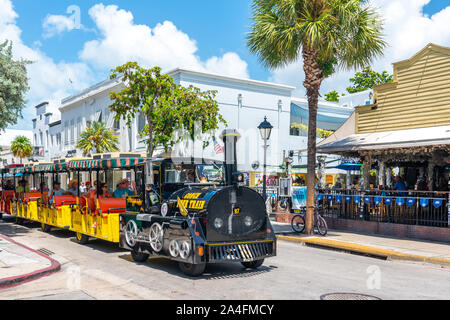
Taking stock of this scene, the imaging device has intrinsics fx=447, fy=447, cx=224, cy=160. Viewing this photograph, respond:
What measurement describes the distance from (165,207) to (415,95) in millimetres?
11331

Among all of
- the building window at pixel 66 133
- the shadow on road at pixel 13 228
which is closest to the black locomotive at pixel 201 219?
the shadow on road at pixel 13 228

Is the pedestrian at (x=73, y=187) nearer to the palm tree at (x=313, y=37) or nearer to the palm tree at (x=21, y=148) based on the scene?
the palm tree at (x=313, y=37)

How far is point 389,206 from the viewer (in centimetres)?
1516

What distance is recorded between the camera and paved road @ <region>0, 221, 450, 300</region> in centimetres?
722

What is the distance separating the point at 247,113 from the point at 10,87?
2078 cm

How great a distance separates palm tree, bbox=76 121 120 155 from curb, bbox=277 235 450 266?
23.1m

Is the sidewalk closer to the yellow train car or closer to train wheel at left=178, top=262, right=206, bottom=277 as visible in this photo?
train wheel at left=178, top=262, right=206, bottom=277

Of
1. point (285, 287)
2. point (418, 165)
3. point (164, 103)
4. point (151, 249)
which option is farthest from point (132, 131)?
point (285, 287)

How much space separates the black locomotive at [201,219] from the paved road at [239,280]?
43cm

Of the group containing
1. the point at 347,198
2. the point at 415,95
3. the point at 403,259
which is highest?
the point at 415,95

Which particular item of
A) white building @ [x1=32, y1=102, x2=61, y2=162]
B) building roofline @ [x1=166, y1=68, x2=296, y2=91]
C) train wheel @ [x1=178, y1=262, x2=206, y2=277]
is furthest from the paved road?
white building @ [x1=32, y1=102, x2=61, y2=162]

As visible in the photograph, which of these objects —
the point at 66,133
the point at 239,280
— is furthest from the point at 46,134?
the point at 239,280
